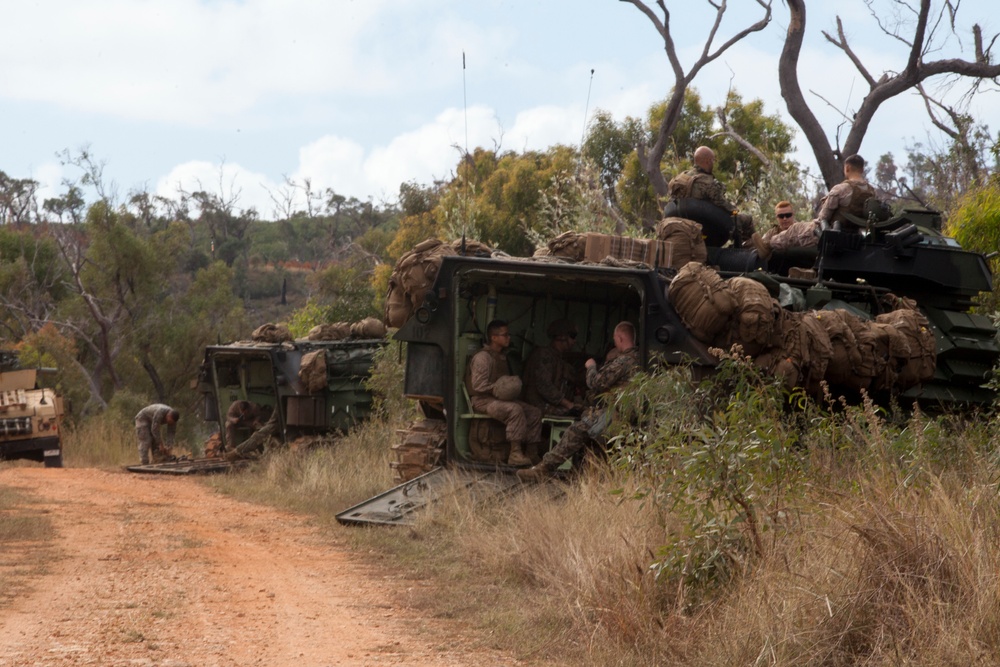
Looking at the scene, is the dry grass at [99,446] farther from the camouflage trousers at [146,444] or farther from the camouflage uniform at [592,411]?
the camouflage uniform at [592,411]

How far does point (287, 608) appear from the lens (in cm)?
780

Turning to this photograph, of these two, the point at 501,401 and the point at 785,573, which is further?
the point at 501,401

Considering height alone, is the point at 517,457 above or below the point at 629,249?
below

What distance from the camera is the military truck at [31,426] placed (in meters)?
21.6

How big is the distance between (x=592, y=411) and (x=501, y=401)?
1.00 metres

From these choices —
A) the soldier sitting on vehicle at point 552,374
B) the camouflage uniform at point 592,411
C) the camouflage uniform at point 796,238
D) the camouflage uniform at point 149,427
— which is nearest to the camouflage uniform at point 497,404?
the soldier sitting on vehicle at point 552,374

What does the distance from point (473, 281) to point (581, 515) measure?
3.79 m

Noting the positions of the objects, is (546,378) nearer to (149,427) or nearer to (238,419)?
(238,419)

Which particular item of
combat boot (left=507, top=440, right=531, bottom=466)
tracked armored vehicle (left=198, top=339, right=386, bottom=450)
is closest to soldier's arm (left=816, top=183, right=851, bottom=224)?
combat boot (left=507, top=440, right=531, bottom=466)

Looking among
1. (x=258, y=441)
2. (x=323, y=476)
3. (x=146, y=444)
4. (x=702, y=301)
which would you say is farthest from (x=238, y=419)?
(x=702, y=301)

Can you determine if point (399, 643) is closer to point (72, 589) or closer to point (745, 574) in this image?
point (745, 574)

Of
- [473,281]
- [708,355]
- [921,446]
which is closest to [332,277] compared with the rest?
[473,281]

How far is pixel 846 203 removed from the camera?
A: 1212 centimetres

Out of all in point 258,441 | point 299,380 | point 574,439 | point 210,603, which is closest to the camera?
point 210,603
